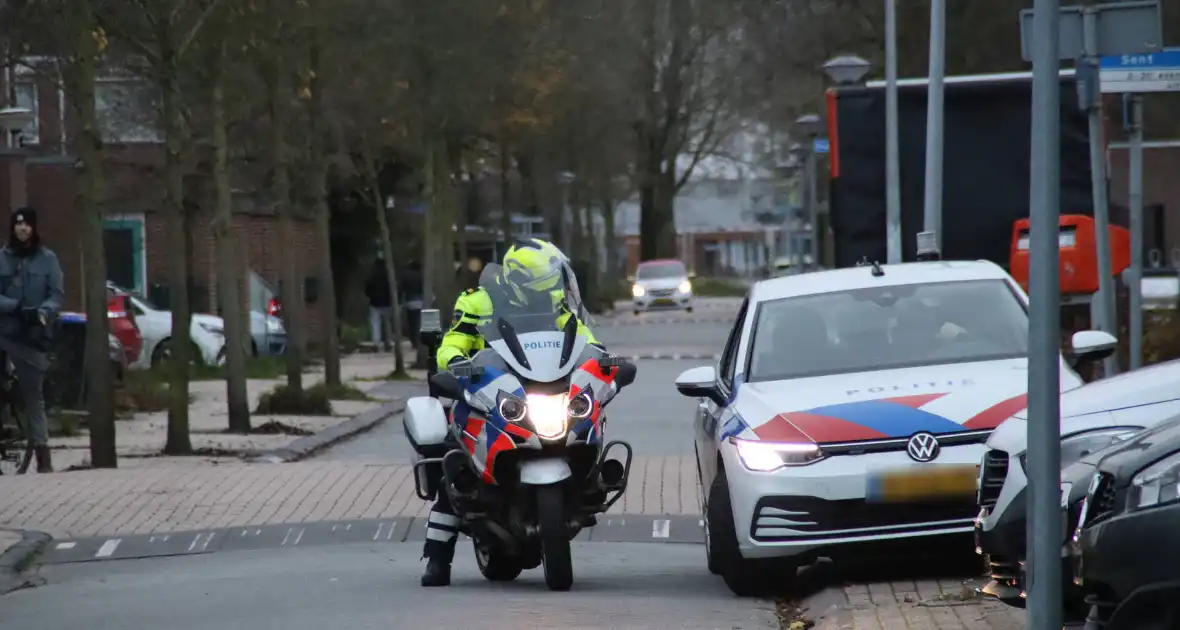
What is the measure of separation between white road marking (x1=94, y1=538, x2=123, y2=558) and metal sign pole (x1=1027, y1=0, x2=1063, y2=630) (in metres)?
6.99

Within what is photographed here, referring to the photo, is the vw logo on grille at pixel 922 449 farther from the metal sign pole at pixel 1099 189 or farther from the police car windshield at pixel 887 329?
the metal sign pole at pixel 1099 189

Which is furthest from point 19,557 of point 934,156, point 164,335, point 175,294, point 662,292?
point 662,292

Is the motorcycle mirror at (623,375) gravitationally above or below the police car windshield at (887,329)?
below

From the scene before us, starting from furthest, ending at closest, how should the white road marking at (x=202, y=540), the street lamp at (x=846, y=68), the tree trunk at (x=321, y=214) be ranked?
the street lamp at (x=846, y=68) < the tree trunk at (x=321, y=214) < the white road marking at (x=202, y=540)

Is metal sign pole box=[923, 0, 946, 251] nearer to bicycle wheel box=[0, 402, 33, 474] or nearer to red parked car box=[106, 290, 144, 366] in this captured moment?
bicycle wheel box=[0, 402, 33, 474]

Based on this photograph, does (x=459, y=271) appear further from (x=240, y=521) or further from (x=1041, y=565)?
(x=1041, y=565)

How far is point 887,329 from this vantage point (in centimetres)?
1023

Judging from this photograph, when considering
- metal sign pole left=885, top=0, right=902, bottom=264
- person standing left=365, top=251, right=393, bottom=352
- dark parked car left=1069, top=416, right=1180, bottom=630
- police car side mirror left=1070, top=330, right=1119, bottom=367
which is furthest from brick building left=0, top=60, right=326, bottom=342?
dark parked car left=1069, top=416, right=1180, bottom=630

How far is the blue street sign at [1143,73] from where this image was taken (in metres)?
14.2

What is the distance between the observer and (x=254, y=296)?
4119cm

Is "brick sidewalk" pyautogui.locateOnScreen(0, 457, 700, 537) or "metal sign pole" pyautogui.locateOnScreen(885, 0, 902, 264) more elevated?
"metal sign pole" pyautogui.locateOnScreen(885, 0, 902, 264)

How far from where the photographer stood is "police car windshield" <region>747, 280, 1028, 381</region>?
10008 mm

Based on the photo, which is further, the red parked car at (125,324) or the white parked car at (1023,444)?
the red parked car at (125,324)

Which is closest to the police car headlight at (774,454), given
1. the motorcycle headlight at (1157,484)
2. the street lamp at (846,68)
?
the motorcycle headlight at (1157,484)
